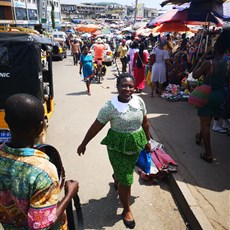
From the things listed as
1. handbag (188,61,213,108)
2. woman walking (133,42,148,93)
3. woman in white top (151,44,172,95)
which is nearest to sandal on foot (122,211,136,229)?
handbag (188,61,213,108)

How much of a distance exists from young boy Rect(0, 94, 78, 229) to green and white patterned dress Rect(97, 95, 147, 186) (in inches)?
61.4

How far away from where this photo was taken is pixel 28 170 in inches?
53.9

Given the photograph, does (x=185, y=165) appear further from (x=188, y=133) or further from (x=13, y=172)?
(x=13, y=172)

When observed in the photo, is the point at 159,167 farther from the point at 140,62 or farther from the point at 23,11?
the point at 23,11

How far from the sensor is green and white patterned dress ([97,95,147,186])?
9.73 ft

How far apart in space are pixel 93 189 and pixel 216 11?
15.9 ft

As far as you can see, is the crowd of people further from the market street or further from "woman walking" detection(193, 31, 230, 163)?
the market street

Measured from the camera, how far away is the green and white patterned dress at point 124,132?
297 centimetres

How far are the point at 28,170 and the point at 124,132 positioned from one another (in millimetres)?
1735

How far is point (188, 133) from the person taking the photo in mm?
6004

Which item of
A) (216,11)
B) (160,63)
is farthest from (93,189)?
(160,63)

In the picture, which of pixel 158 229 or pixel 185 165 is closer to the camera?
pixel 158 229

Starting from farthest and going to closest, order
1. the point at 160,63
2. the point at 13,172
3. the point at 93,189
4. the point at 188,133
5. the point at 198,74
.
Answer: the point at 160,63
the point at 188,133
the point at 198,74
the point at 93,189
the point at 13,172

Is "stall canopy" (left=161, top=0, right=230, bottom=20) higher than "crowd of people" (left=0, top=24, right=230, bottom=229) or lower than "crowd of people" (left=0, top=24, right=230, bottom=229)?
higher
